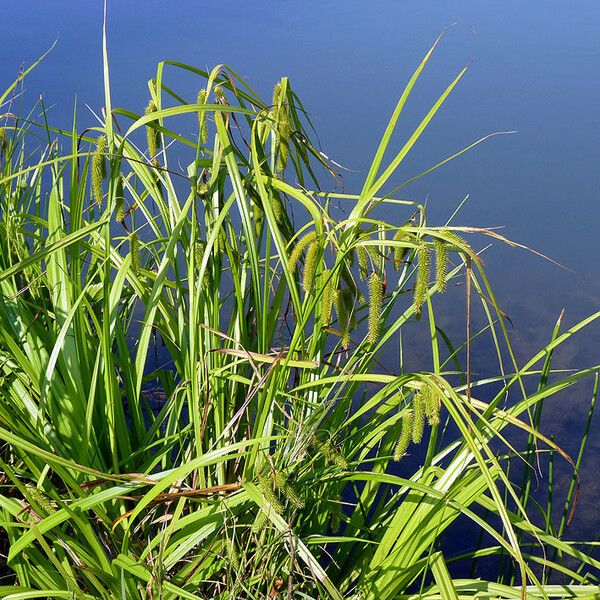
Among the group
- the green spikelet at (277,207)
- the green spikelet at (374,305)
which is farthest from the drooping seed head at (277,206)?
the green spikelet at (374,305)

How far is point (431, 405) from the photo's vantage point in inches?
38.4

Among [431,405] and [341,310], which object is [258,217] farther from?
[431,405]

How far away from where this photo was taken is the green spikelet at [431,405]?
956 mm

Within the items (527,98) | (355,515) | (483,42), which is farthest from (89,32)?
(355,515)

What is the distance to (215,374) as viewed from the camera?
1335mm

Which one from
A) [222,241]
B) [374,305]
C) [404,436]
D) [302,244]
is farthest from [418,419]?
[222,241]

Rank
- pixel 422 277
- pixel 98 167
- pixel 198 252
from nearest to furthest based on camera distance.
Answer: pixel 422 277 → pixel 98 167 → pixel 198 252

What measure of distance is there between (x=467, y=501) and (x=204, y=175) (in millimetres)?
805

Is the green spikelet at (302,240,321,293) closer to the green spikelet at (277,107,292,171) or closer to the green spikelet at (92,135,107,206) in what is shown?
the green spikelet at (277,107,292,171)

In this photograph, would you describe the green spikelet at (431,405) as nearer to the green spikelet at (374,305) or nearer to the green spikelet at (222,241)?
the green spikelet at (374,305)

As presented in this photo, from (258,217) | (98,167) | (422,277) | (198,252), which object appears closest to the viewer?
(422,277)

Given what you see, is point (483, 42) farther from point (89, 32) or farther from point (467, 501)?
point (467, 501)

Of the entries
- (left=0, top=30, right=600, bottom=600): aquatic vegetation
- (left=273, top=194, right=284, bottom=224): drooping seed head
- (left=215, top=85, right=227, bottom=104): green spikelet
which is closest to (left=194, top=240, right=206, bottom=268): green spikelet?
(left=0, top=30, right=600, bottom=600): aquatic vegetation

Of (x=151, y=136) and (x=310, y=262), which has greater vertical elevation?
(x=151, y=136)
